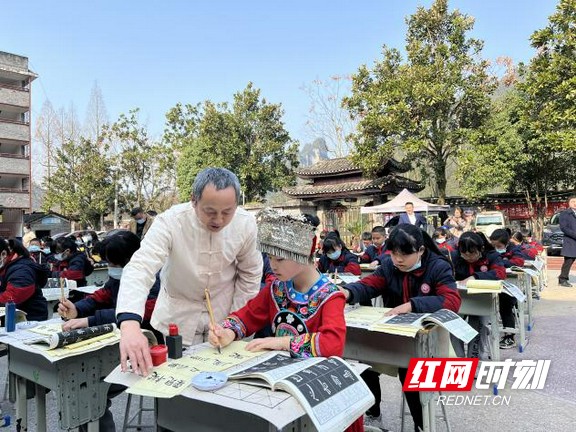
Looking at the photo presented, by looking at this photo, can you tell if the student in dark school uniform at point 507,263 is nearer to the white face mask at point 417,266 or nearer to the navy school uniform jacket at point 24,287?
the white face mask at point 417,266

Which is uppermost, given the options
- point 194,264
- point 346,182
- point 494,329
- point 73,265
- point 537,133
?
point 537,133

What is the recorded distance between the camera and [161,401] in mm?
1731

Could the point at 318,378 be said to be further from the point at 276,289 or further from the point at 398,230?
the point at 398,230

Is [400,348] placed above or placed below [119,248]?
below

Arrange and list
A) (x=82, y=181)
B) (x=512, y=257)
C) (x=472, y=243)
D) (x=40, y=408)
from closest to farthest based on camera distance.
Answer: (x=40, y=408), (x=472, y=243), (x=512, y=257), (x=82, y=181)

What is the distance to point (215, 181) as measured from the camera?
188cm

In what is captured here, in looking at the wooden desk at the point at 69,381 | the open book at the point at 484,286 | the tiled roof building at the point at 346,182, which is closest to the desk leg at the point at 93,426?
the wooden desk at the point at 69,381

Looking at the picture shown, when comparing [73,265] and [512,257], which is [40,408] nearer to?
[73,265]

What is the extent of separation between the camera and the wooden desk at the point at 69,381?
222 cm

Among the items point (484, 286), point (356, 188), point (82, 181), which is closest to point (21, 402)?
point (484, 286)

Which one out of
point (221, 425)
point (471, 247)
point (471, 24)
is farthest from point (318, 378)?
point (471, 24)

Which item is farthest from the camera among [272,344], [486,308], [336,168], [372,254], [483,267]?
[336,168]

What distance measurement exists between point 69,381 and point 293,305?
124 cm

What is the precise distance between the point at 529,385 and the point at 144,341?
3566 millimetres
